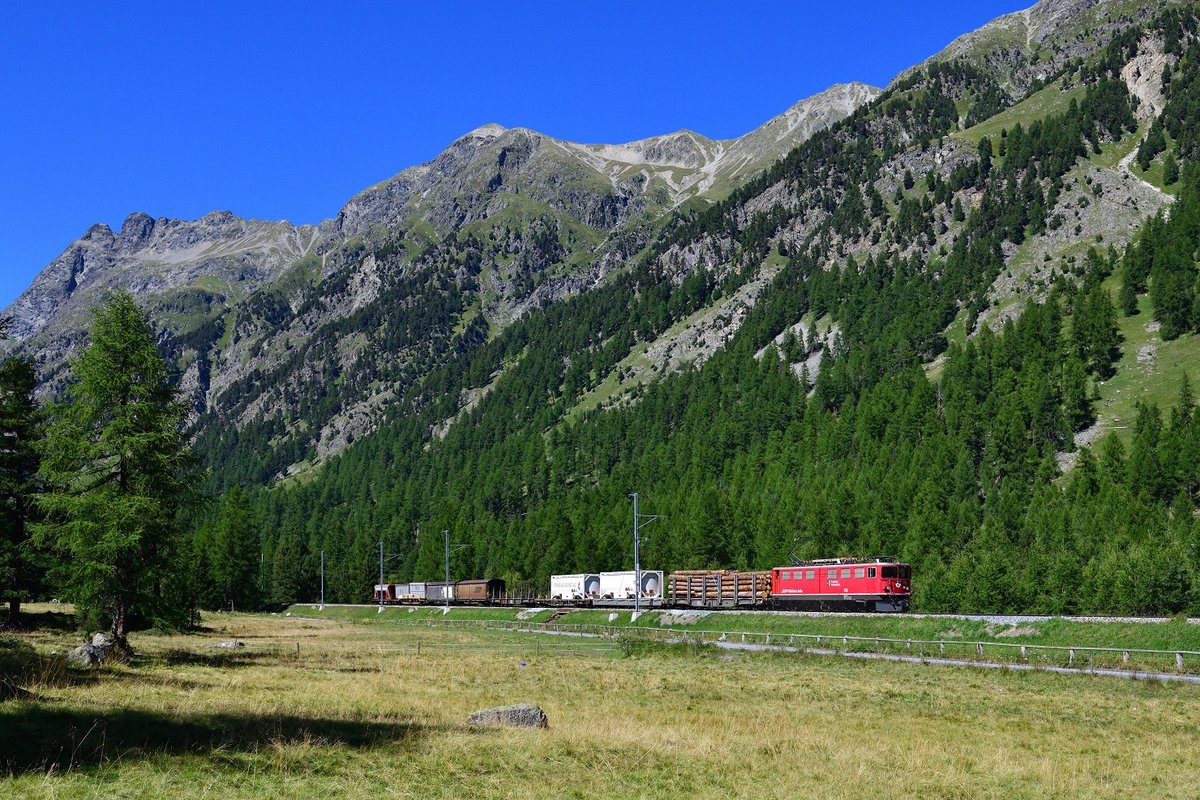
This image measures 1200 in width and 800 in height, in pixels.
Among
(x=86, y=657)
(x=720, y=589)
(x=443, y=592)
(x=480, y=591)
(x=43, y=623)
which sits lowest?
(x=443, y=592)

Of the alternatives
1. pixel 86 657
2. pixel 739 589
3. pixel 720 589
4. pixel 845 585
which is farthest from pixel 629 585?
pixel 86 657

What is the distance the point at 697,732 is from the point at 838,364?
16510 centimetres

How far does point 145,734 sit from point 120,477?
21.3 m

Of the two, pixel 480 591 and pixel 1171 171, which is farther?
pixel 1171 171

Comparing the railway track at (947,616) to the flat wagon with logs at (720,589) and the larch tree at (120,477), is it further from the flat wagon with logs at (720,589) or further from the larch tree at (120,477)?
the larch tree at (120,477)

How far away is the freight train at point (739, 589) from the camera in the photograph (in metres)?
69.5

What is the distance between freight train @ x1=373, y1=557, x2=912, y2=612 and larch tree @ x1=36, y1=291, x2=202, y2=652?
4790 centimetres

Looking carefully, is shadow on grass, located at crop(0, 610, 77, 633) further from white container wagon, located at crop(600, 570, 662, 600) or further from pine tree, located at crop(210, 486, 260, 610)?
pine tree, located at crop(210, 486, 260, 610)

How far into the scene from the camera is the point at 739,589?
3349 inches

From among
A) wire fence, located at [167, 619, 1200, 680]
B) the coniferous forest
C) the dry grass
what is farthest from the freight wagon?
the dry grass

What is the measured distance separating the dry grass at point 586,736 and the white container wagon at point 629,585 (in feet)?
201

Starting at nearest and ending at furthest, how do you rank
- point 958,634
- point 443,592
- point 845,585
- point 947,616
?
point 958,634 < point 947,616 < point 845,585 < point 443,592

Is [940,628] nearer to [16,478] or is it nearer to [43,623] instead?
[16,478]

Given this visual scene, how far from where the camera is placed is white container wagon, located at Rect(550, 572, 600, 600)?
4151 inches
